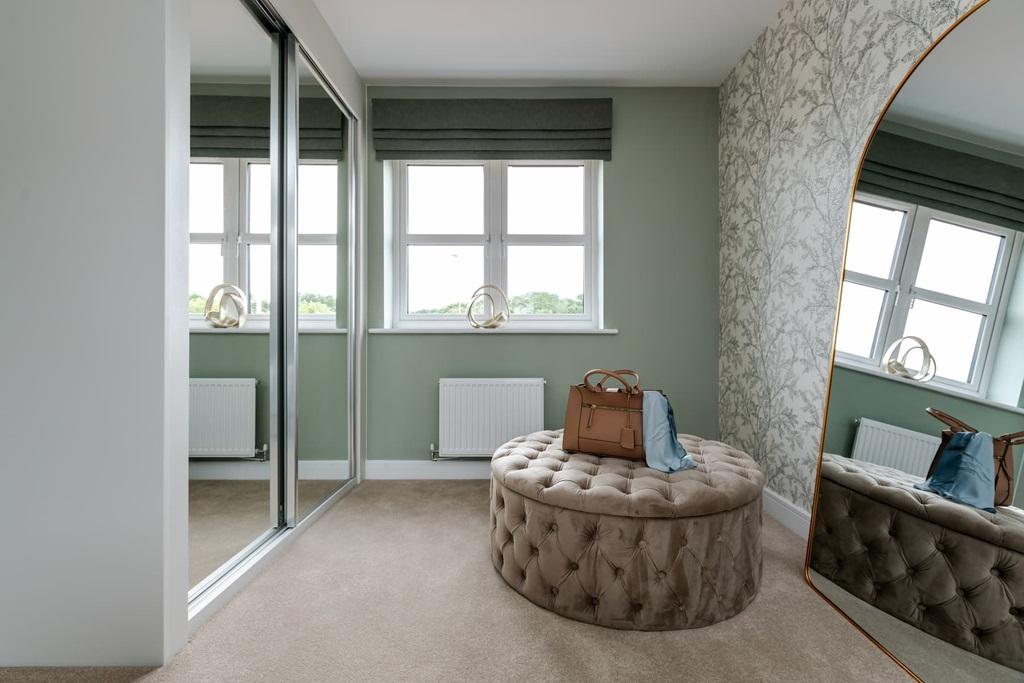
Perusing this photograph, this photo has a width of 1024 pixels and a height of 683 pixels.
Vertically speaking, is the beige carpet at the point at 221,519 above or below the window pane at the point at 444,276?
below

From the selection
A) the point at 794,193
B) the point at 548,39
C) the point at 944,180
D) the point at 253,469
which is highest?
the point at 548,39

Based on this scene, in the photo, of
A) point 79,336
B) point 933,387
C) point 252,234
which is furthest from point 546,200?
point 79,336

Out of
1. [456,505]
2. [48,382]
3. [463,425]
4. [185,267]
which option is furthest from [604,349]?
[48,382]

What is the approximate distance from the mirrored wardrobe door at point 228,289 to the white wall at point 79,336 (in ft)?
0.58

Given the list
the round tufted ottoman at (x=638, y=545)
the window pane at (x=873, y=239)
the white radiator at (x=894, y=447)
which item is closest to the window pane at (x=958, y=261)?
the window pane at (x=873, y=239)

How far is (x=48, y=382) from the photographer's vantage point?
1485mm

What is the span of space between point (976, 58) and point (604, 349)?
91.4 inches

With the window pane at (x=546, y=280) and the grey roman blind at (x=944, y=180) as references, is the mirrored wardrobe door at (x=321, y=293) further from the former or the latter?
the grey roman blind at (x=944, y=180)

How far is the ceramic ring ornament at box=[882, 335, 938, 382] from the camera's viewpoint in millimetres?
1465

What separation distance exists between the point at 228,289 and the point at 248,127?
0.65 meters

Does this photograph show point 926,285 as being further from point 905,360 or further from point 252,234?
point 252,234

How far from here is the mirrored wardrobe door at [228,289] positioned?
1.71 meters

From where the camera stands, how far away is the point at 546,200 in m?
3.64

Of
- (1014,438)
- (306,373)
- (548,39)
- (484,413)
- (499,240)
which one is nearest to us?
(1014,438)
